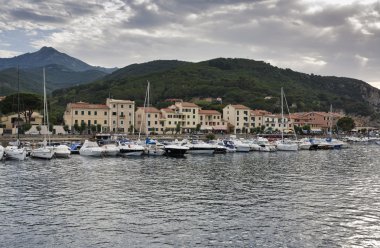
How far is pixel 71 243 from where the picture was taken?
2112cm

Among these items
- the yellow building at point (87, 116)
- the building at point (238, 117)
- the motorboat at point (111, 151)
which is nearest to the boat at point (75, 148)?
the motorboat at point (111, 151)

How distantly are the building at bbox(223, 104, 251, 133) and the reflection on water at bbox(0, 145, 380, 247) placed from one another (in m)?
92.4

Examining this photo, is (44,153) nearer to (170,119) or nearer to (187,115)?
(170,119)

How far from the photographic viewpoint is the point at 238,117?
144 metres

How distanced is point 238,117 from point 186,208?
117 meters

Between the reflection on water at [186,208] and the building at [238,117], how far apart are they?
303ft

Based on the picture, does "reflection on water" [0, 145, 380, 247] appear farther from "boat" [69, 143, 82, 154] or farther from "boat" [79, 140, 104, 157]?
"boat" [69, 143, 82, 154]

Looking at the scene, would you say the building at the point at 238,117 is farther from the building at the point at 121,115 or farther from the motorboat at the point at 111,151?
the motorboat at the point at 111,151

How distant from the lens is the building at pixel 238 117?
143 meters

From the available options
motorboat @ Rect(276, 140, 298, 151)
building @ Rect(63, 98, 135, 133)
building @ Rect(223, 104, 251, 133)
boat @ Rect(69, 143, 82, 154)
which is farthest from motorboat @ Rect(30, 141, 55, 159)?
building @ Rect(223, 104, 251, 133)

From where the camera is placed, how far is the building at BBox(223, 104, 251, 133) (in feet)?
470

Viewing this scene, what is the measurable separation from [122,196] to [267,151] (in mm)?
56621

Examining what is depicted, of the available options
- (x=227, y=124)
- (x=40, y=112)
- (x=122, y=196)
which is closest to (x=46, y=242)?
(x=122, y=196)

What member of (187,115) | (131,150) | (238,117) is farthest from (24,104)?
(238,117)
